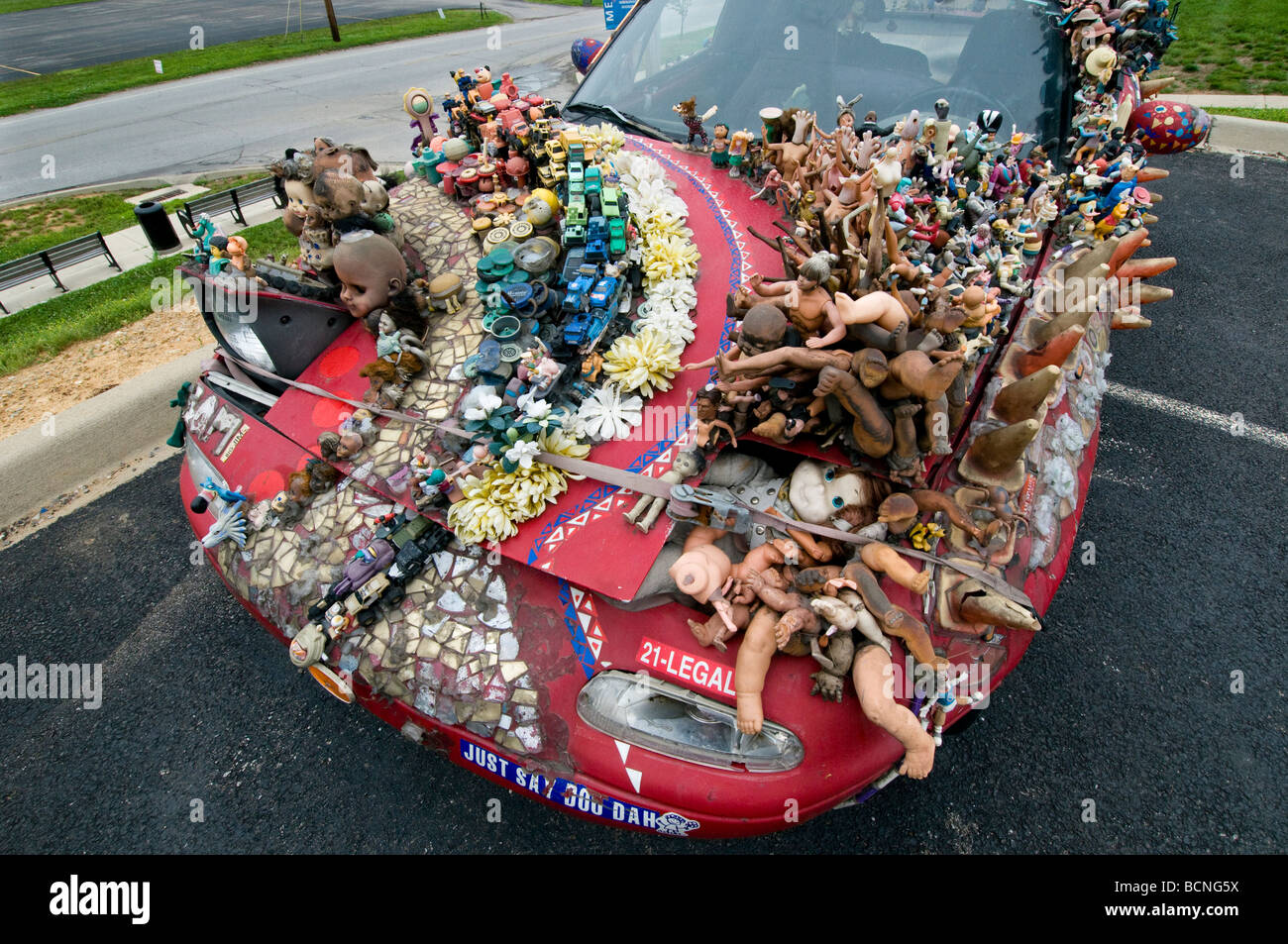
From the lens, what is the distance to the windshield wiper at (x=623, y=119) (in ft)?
13.6

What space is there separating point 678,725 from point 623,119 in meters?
3.59

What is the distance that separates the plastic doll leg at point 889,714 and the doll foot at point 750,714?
0.04 metres

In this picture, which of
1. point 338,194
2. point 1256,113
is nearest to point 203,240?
point 338,194

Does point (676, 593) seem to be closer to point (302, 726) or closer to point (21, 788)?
point (302, 726)

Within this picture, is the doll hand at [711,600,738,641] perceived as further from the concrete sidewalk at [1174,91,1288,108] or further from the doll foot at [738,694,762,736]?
the concrete sidewalk at [1174,91,1288,108]

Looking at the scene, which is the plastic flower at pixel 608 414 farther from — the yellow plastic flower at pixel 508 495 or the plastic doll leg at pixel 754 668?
→ the plastic doll leg at pixel 754 668

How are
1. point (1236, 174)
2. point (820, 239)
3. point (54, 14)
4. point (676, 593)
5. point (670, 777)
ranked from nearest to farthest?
1. point (670, 777)
2. point (676, 593)
3. point (820, 239)
4. point (1236, 174)
5. point (54, 14)

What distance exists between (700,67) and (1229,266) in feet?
18.5

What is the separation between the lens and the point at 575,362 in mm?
Result: 2838

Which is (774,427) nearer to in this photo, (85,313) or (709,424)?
(709,424)

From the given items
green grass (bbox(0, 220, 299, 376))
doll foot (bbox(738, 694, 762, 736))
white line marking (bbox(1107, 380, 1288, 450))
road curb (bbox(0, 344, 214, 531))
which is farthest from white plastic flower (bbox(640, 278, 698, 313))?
green grass (bbox(0, 220, 299, 376))

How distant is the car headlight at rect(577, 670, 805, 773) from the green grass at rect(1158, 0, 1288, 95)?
13201 millimetres

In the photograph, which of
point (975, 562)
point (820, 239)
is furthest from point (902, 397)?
point (820, 239)

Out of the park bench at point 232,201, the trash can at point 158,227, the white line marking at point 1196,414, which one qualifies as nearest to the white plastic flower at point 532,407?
the white line marking at point 1196,414
